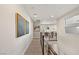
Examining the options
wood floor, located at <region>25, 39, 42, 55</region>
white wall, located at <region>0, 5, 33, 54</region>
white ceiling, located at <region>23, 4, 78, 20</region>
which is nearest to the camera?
white wall, located at <region>0, 5, 33, 54</region>

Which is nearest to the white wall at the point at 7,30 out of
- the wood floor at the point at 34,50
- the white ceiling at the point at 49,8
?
the white ceiling at the point at 49,8

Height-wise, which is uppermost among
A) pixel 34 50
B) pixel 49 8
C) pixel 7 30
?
pixel 49 8

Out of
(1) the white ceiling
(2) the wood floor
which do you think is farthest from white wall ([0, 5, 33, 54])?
(2) the wood floor

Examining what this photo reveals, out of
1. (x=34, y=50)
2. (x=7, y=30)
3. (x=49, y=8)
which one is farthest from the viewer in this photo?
(x=34, y=50)

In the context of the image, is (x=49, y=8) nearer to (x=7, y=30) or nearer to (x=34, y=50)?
(x=34, y=50)

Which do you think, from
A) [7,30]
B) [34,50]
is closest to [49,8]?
[34,50]

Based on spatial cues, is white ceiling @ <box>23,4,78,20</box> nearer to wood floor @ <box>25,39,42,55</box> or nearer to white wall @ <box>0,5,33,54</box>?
white wall @ <box>0,5,33,54</box>

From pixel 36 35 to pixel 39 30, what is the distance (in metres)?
0.56

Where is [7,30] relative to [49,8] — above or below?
below

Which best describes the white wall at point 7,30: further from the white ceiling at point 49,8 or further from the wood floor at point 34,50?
the wood floor at point 34,50

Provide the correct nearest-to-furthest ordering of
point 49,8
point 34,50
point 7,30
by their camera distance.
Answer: point 7,30, point 49,8, point 34,50

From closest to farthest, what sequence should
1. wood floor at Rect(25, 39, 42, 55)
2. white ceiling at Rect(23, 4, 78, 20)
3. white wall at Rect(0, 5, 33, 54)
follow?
1. white wall at Rect(0, 5, 33, 54)
2. white ceiling at Rect(23, 4, 78, 20)
3. wood floor at Rect(25, 39, 42, 55)
